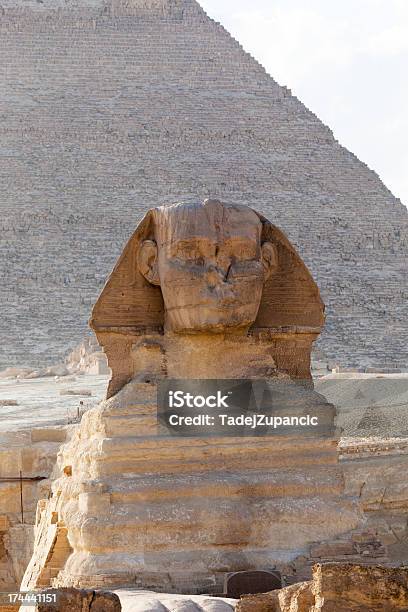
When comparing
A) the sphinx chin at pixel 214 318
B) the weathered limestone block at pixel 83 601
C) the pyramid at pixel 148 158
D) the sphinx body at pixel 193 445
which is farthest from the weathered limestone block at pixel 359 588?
the pyramid at pixel 148 158

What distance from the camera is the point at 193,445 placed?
489cm

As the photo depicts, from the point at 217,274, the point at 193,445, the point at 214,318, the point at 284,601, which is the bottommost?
the point at 284,601

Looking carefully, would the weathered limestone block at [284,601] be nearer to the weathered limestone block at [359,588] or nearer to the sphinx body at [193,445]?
the weathered limestone block at [359,588]

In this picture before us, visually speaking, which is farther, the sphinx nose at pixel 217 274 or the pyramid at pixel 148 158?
the pyramid at pixel 148 158

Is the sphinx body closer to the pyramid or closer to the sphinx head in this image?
the sphinx head

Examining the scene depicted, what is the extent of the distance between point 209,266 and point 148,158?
6904cm

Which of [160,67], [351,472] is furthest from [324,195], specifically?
[351,472]

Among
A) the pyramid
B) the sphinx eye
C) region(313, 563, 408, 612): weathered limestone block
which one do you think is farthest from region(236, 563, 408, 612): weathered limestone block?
the pyramid

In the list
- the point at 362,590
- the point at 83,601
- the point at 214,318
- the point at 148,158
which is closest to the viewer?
the point at 362,590

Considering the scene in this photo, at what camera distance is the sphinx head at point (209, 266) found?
197 inches

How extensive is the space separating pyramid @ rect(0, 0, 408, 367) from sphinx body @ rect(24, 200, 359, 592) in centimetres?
5588

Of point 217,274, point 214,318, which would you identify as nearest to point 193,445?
point 214,318

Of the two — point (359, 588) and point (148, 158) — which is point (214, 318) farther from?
point (148, 158)

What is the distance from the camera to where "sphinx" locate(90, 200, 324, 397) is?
16.5 feet
